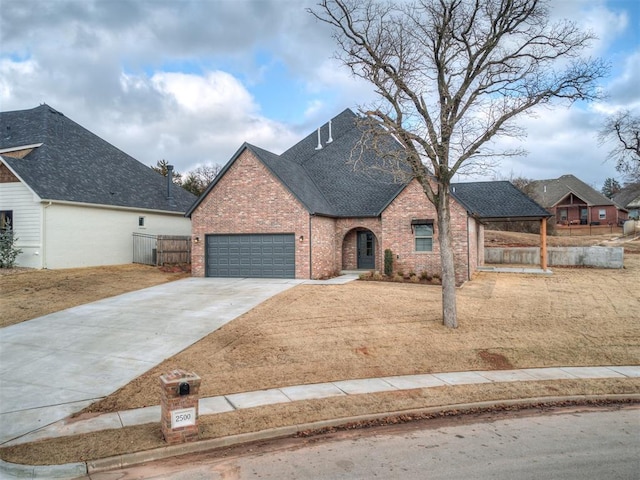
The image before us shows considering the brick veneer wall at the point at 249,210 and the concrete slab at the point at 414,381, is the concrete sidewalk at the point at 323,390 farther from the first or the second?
the brick veneer wall at the point at 249,210

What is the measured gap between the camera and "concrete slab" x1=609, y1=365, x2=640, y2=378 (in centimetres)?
1005

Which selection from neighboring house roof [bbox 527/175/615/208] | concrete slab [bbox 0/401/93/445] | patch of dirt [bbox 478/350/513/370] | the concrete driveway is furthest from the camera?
neighboring house roof [bbox 527/175/615/208]

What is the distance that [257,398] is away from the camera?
26.9 ft

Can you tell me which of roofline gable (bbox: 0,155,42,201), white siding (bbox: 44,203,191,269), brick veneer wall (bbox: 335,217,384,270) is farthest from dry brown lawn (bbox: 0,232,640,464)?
roofline gable (bbox: 0,155,42,201)

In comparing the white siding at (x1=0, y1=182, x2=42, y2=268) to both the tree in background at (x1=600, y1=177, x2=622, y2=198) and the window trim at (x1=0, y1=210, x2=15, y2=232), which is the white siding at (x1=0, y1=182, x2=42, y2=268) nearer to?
the window trim at (x1=0, y1=210, x2=15, y2=232)

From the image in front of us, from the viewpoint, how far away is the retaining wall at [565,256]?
25750 mm

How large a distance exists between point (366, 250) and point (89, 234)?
14.2 m

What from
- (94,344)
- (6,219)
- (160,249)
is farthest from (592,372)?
(6,219)

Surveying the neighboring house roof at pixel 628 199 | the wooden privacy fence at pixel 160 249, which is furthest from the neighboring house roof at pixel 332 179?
the neighboring house roof at pixel 628 199

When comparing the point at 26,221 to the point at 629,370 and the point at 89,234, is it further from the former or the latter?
the point at 629,370

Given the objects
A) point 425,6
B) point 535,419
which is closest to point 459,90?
point 425,6

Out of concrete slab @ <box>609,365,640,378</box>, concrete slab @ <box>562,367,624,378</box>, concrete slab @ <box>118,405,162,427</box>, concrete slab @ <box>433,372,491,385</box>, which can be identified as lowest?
concrete slab @ <box>609,365,640,378</box>

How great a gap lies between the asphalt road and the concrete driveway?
3043mm

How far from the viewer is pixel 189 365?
975 cm
